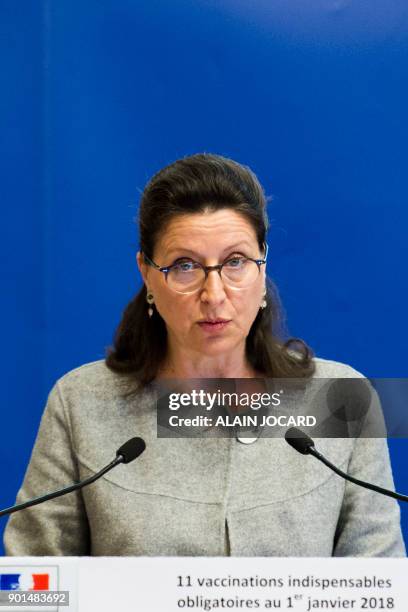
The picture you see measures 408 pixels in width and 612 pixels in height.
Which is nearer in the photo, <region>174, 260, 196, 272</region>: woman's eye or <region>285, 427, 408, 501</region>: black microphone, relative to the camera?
<region>285, 427, 408, 501</region>: black microphone

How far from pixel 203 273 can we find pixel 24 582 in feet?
1.55

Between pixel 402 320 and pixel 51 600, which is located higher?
pixel 402 320

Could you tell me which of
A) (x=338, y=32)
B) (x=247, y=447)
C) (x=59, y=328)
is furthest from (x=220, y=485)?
(x=338, y=32)

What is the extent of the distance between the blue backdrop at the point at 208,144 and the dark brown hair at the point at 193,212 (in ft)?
0.41

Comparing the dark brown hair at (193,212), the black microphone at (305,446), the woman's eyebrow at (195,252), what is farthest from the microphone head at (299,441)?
the woman's eyebrow at (195,252)

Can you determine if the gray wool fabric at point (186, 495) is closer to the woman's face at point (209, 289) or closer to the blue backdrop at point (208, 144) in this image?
the woman's face at point (209, 289)

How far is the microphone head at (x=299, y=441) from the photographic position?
0.96 m

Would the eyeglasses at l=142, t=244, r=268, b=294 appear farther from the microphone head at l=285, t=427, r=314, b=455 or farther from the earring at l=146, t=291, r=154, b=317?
the microphone head at l=285, t=427, r=314, b=455

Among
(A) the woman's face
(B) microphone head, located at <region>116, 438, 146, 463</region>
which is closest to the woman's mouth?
(A) the woman's face

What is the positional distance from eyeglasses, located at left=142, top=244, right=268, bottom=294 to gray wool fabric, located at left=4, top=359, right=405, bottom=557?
191 millimetres

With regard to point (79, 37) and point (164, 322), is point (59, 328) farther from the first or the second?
point (79, 37)

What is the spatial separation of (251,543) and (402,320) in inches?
20.0

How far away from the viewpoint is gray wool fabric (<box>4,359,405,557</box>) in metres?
1.06

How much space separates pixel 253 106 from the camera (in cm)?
136
